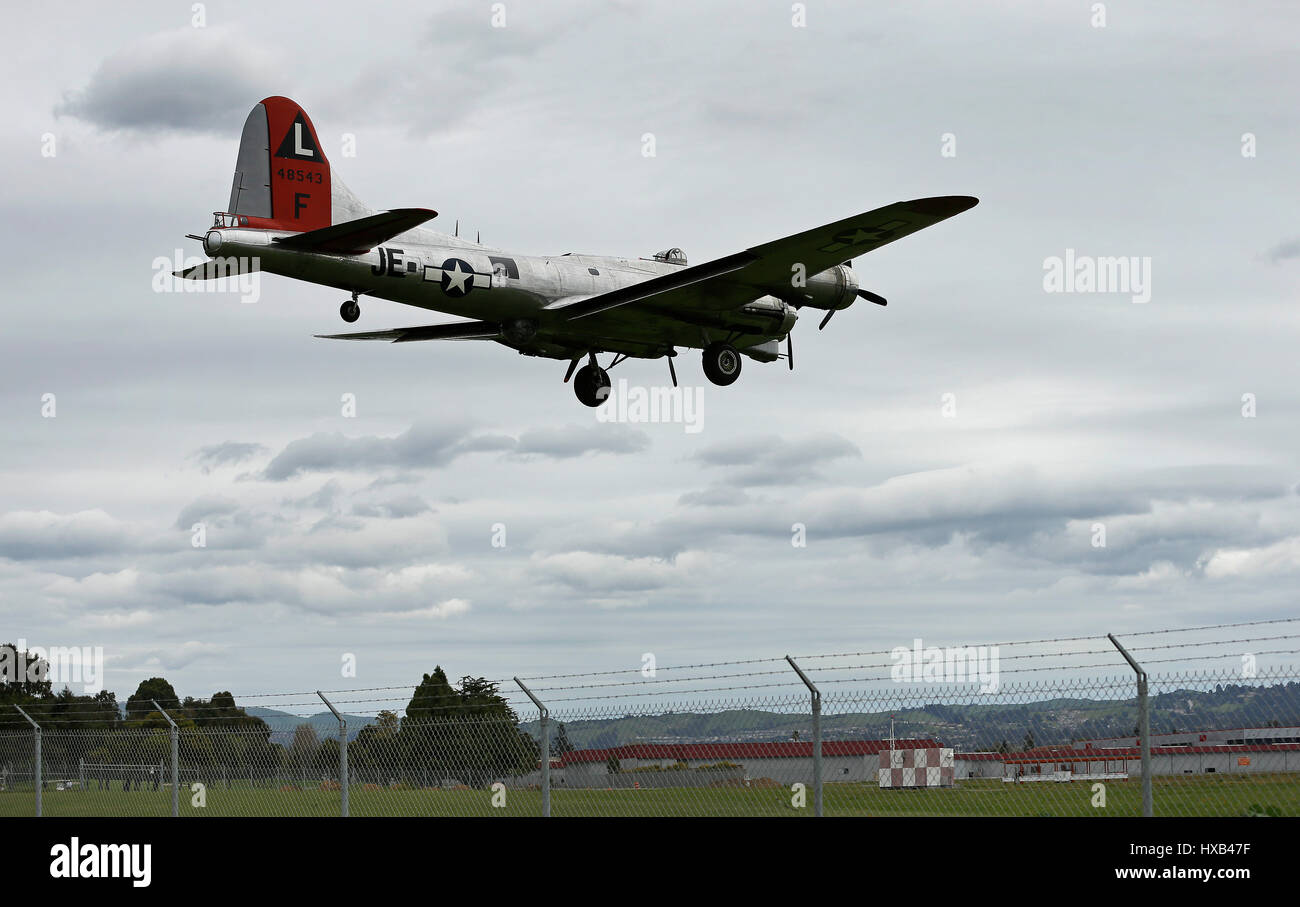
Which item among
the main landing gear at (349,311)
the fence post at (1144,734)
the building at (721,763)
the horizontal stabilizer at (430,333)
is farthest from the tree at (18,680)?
the fence post at (1144,734)

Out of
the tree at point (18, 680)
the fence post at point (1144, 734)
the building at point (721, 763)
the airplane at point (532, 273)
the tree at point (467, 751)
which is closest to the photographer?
the fence post at point (1144, 734)

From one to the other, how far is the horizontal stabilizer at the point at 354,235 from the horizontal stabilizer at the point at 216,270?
0.90m

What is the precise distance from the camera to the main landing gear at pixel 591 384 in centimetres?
3183

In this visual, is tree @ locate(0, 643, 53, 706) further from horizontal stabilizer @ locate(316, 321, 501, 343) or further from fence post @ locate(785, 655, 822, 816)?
fence post @ locate(785, 655, 822, 816)

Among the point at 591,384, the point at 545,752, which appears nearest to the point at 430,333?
the point at 591,384

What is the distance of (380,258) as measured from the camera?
2630 cm

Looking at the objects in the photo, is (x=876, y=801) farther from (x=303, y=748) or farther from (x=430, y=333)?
(x=430, y=333)

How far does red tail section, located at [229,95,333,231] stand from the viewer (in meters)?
26.5

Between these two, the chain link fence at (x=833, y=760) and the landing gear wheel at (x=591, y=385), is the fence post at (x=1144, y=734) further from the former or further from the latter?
the landing gear wheel at (x=591, y=385)

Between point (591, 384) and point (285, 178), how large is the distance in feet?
27.4

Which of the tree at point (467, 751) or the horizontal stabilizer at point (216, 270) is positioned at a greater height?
the horizontal stabilizer at point (216, 270)
